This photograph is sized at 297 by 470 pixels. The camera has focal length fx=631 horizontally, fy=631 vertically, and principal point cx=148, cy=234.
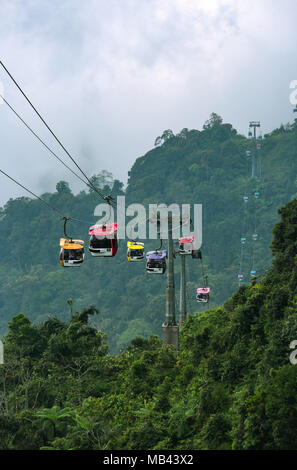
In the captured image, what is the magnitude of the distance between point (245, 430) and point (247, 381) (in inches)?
126

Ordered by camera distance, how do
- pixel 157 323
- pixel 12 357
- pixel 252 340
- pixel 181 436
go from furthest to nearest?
1. pixel 157 323
2. pixel 12 357
3. pixel 252 340
4. pixel 181 436

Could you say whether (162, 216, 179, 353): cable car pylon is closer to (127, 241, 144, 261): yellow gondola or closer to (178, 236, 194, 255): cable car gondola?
(127, 241, 144, 261): yellow gondola

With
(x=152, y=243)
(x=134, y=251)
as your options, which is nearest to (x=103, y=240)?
(x=134, y=251)

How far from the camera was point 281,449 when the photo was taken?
41.8 feet

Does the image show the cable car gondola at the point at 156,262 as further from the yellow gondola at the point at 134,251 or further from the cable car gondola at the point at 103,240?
the cable car gondola at the point at 103,240

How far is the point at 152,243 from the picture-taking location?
12131 cm

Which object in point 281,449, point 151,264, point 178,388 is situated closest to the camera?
point 281,449

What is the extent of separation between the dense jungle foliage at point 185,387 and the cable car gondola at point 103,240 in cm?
456

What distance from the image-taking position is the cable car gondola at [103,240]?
19438mm

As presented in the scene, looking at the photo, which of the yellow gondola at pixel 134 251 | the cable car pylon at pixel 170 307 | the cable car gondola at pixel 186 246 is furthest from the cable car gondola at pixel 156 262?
the cable car gondola at pixel 186 246

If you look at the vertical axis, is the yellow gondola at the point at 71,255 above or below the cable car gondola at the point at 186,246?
below

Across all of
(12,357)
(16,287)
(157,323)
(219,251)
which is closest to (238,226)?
(219,251)

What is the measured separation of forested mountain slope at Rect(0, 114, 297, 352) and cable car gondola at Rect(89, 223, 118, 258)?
82.3m

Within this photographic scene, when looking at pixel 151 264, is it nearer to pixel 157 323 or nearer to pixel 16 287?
pixel 157 323
